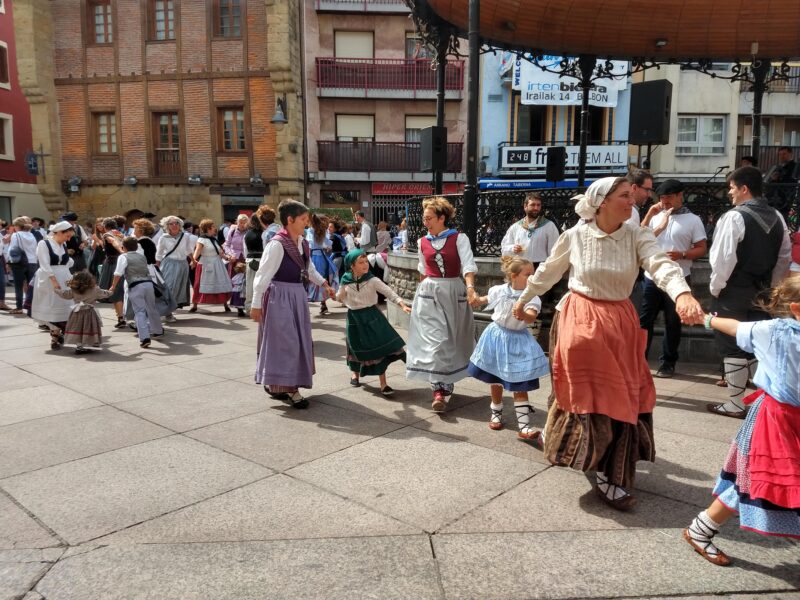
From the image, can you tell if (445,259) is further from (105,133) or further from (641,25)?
(105,133)

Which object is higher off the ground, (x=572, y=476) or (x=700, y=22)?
(x=700, y=22)

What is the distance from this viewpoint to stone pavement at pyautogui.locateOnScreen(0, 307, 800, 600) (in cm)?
278

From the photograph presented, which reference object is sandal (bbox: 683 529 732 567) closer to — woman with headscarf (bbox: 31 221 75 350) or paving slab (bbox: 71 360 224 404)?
paving slab (bbox: 71 360 224 404)

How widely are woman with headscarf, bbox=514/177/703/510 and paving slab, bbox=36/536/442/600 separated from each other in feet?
3.78

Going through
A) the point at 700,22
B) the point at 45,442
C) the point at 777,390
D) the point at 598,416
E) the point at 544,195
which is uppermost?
the point at 700,22

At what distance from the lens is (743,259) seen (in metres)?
5.05

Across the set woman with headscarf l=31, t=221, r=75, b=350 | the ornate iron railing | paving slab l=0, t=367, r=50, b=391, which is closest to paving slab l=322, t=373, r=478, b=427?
the ornate iron railing

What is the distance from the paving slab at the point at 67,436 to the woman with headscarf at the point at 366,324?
2047 millimetres

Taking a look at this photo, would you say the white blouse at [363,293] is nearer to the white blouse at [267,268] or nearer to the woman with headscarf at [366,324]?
the woman with headscarf at [366,324]

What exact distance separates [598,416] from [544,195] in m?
4.99

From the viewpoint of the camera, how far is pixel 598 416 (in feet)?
11.5

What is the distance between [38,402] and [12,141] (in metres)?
24.8

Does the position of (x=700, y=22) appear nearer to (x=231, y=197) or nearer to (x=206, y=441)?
(x=206, y=441)

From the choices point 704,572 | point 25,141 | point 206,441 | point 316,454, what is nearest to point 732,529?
point 704,572
